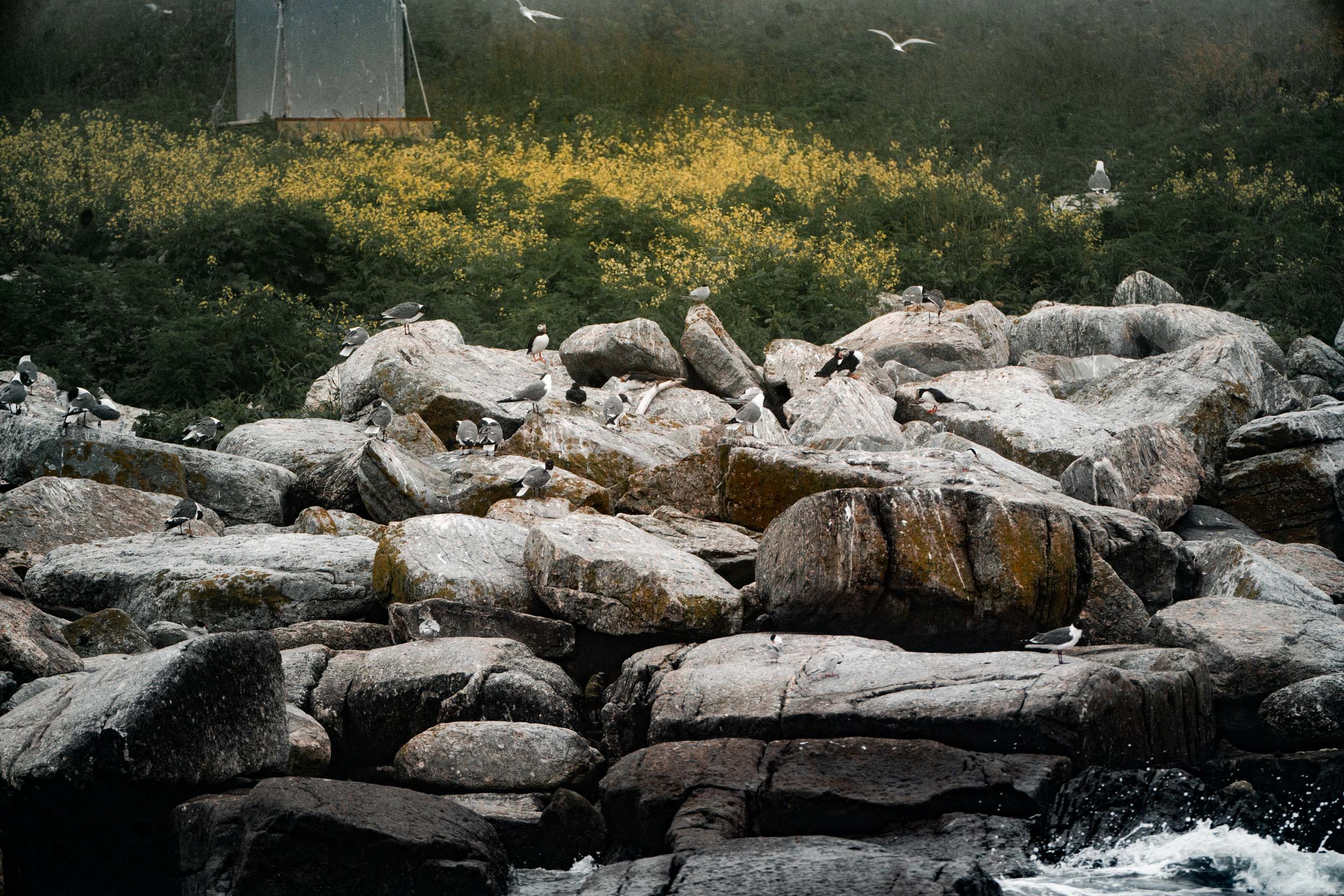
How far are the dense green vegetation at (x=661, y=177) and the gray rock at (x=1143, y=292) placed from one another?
127cm

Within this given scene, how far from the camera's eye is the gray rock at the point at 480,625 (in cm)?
849

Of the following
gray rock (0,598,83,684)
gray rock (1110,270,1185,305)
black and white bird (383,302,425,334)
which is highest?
gray rock (1110,270,1185,305)

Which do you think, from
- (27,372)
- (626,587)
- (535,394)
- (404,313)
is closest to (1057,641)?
(626,587)

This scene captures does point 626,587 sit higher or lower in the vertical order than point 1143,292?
lower

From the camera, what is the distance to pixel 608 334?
47.0 ft

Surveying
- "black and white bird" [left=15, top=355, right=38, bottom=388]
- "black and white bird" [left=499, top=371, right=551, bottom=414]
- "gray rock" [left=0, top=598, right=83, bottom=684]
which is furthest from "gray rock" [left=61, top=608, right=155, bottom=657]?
"black and white bird" [left=15, top=355, right=38, bottom=388]

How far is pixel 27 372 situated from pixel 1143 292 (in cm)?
1588

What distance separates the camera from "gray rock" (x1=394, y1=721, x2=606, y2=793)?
7.11 metres

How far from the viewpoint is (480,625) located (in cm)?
860

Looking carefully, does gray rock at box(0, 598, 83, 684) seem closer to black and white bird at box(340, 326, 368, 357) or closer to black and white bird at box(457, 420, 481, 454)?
black and white bird at box(457, 420, 481, 454)

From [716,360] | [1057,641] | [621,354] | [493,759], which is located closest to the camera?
[493,759]

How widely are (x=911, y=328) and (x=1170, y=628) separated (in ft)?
28.0

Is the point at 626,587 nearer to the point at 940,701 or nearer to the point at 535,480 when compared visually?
the point at 535,480

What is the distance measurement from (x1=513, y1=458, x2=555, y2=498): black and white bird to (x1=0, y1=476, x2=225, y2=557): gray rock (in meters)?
2.64
